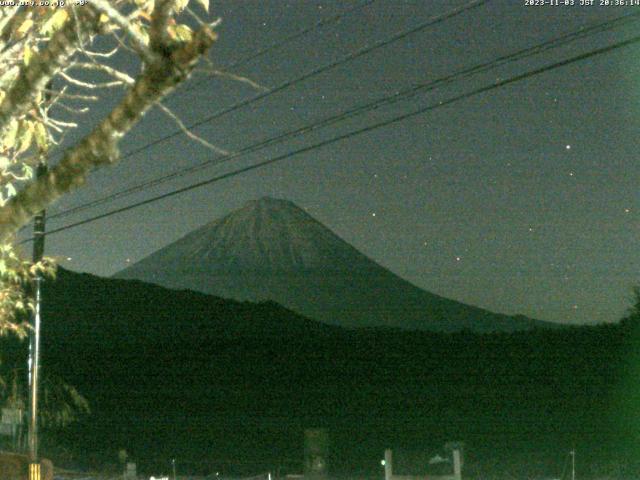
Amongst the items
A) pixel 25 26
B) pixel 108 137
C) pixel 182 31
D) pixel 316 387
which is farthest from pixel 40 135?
pixel 316 387

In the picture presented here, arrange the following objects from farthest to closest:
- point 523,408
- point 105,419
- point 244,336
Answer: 1. point 244,336
2. point 105,419
3. point 523,408

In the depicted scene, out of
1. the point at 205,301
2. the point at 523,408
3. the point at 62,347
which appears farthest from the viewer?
the point at 205,301

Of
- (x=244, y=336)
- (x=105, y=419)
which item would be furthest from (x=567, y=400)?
(x=244, y=336)

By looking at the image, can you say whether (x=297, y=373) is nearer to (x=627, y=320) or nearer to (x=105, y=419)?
(x=105, y=419)

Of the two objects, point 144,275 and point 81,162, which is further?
point 144,275

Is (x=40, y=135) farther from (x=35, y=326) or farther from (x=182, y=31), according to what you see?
(x=35, y=326)

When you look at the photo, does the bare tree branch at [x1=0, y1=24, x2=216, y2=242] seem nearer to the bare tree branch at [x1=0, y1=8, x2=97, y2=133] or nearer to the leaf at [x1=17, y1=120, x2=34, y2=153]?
the bare tree branch at [x1=0, y1=8, x2=97, y2=133]

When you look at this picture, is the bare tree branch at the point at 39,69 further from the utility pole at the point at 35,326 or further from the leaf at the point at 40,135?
the utility pole at the point at 35,326

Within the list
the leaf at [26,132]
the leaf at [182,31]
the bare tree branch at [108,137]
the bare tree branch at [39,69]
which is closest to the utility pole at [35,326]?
the leaf at [26,132]
